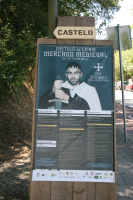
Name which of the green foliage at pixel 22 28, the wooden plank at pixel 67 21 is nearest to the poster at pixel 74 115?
the wooden plank at pixel 67 21

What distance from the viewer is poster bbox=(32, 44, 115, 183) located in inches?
116

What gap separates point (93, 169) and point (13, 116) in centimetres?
649

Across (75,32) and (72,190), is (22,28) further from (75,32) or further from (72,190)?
(72,190)

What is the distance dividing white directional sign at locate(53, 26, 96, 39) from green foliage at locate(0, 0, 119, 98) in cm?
288

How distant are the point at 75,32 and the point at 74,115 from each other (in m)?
1.13

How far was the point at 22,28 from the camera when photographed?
307 inches

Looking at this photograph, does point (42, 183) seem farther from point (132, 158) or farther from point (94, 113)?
point (132, 158)

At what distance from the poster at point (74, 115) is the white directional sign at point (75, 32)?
0.44 feet

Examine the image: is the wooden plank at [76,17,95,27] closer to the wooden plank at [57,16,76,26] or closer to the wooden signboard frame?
the wooden plank at [57,16,76,26]

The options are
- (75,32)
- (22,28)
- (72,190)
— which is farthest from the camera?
(22,28)

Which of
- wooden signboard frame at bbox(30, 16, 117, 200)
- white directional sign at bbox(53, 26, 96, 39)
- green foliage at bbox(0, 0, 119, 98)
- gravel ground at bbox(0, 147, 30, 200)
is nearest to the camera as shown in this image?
wooden signboard frame at bbox(30, 16, 117, 200)

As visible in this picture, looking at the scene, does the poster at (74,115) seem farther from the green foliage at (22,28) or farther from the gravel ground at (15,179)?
the green foliage at (22,28)

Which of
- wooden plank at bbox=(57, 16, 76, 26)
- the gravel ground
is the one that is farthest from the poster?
the gravel ground

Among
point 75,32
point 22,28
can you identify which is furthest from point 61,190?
point 22,28
